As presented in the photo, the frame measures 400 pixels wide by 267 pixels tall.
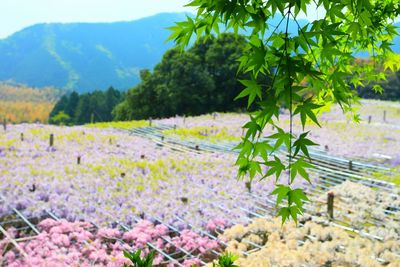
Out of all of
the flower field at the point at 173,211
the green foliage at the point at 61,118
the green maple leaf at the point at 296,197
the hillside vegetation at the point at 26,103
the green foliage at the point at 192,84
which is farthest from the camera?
the hillside vegetation at the point at 26,103

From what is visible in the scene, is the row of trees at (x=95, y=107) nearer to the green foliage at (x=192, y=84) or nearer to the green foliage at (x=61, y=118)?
the green foliage at (x=61, y=118)

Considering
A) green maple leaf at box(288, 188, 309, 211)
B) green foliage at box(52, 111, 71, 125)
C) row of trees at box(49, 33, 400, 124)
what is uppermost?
row of trees at box(49, 33, 400, 124)

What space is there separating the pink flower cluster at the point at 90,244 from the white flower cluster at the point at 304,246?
65cm

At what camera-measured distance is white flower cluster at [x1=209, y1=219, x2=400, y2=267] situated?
648 centimetres

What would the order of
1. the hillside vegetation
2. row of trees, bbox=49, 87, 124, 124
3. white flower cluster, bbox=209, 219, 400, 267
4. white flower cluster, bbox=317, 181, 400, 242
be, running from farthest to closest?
the hillside vegetation, row of trees, bbox=49, 87, 124, 124, white flower cluster, bbox=317, 181, 400, 242, white flower cluster, bbox=209, 219, 400, 267

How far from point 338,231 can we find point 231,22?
6062 millimetres

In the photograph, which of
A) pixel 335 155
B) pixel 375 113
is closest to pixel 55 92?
pixel 375 113

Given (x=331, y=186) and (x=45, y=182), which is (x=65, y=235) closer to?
(x=45, y=182)

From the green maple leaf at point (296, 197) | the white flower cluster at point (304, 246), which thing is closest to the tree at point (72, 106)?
the white flower cluster at point (304, 246)

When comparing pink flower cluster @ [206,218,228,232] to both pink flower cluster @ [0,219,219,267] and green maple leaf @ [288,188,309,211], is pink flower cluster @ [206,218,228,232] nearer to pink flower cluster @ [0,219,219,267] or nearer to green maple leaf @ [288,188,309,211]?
pink flower cluster @ [0,219,219,267]

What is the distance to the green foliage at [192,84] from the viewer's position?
3878cm

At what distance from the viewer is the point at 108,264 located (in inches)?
263

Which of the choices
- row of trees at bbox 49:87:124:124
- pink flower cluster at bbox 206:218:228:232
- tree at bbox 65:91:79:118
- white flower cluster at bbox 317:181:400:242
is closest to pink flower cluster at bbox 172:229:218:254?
pink flower cluster at bbox 206:218:228:232

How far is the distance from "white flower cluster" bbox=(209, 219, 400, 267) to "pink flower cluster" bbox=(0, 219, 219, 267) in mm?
646
